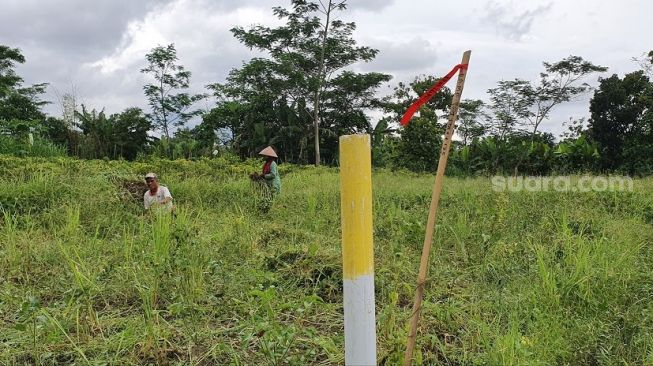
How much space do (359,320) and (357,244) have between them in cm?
21

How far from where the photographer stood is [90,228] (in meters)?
4.92

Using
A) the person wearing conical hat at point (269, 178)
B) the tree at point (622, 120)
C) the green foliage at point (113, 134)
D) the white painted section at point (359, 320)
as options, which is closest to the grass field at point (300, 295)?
the white painted section at point (359, 320)

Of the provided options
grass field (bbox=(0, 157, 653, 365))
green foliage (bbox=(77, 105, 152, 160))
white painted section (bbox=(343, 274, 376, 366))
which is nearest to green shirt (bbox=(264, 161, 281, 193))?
grass field (bbox=(0, 157, 653, 365))

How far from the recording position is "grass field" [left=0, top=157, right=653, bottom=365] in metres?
2.19

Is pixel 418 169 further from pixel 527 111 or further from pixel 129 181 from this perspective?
pixel 129 181

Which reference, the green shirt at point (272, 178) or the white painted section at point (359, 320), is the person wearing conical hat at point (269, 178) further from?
the white painted section at point (359, 320)

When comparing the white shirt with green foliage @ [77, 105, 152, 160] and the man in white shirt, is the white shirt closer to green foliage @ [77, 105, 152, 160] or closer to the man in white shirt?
the man in white shirt

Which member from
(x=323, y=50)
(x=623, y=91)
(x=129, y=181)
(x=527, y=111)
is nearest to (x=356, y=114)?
(x=323, y=50)

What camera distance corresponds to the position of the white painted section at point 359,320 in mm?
1387

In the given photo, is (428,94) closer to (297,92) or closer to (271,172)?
(271,172)

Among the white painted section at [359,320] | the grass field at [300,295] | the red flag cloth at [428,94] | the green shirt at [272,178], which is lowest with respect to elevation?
the grass field at [300,295]

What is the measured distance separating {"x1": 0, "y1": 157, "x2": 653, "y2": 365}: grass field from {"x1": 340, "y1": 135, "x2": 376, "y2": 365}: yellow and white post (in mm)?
700

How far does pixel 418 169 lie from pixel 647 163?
8058 mm

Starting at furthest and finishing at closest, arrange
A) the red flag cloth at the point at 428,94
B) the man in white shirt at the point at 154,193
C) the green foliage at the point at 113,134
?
1. the green foliage at the point at 113,134
2. the man in white shirt at the point at 154,193
3. the red flag cloth at the point at 428,94
